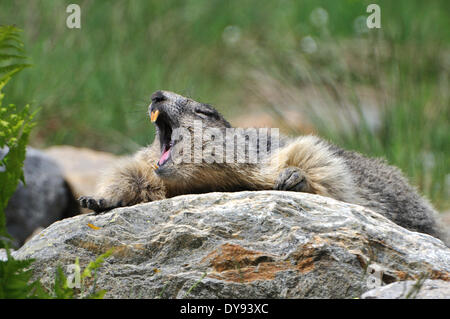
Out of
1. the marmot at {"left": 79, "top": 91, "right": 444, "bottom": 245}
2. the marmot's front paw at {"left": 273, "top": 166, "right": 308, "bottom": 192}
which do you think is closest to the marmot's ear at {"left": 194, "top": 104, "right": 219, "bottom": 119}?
the marmot at {"left": 79, "top": 91, "right": 444, "bottom": 245}

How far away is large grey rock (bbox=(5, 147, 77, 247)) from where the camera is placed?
6750 mm

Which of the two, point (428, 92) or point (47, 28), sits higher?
point (47, 28)

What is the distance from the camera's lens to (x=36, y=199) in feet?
22.7

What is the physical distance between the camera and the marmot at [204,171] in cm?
409

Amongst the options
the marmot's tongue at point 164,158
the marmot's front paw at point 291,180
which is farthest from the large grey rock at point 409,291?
the marmot's tongue at point 164,158

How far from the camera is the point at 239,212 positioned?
3664mm

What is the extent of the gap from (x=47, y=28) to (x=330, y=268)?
8.37m

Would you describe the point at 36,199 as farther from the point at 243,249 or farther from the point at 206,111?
the point at 243,249

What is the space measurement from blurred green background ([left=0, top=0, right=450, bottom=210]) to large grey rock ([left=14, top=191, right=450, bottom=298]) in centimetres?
393

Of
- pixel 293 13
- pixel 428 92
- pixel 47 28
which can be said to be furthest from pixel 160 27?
pixel 428 92

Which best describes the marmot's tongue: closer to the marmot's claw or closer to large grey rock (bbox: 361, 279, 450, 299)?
the marmot's claw

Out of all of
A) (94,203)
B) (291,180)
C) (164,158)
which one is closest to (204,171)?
(164,158)
